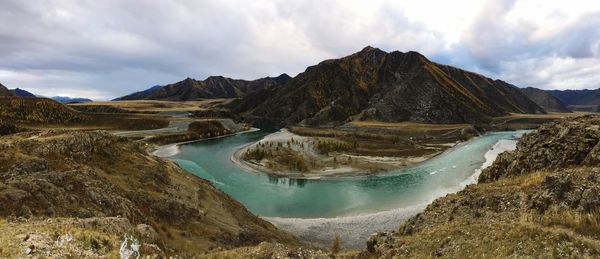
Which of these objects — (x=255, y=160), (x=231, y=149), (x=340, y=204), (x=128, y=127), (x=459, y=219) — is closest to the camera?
(x=459, y=219)

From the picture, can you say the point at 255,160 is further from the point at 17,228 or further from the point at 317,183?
the point at 17,228

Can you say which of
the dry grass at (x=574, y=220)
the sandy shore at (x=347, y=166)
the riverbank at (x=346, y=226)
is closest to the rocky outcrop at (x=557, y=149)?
the dry grass at (x=574, y=220)

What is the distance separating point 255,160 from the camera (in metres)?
84.1

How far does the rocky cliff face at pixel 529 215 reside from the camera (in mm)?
14453

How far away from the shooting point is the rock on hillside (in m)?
22.0

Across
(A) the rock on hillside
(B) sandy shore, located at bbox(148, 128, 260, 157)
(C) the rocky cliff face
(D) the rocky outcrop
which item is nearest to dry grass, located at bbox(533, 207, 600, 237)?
(C) the rocky cliff face

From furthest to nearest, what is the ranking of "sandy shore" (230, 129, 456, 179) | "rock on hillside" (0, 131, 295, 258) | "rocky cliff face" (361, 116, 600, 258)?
"sandy shore" (230, 129, 456, 179) → "rock on hillside" (0, 131, 295, 258) → "rocky cliff face" (361, 116, 600, 258)

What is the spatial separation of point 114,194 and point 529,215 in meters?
27.2

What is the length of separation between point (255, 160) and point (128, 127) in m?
85.3

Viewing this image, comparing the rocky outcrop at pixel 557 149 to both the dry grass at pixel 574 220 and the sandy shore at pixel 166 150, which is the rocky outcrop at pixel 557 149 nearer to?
the dry grass at pixel 574 220

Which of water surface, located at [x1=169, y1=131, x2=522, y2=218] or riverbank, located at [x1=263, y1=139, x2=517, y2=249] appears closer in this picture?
riverbank, located at [x1=263, y1=139, x2=517, y2=249]

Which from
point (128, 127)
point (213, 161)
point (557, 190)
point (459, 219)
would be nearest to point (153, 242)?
point (459, 219)

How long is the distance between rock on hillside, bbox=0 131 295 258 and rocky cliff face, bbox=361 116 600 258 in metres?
13.3

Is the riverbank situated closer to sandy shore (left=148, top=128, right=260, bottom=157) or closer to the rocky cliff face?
the rocky cliff face
